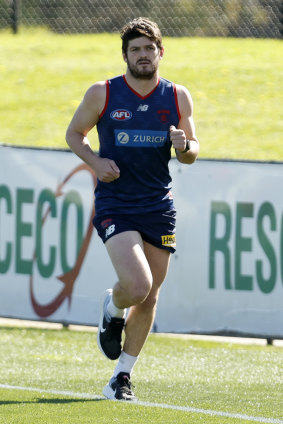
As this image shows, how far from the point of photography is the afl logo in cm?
584

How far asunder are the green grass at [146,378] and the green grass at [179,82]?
5.35 metres

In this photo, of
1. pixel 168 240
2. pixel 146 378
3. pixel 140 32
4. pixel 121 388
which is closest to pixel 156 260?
pixel 168 240

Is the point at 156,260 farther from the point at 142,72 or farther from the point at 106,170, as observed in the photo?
the point at 142,72

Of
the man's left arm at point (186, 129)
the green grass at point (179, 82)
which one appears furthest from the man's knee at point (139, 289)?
the green grass at point (179, 82)

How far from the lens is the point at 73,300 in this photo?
9.31 m

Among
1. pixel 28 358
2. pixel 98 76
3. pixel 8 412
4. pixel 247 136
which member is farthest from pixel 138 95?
pixel 98 76

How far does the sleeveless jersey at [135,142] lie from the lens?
584cm

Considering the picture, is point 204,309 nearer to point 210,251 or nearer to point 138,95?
point 210,251

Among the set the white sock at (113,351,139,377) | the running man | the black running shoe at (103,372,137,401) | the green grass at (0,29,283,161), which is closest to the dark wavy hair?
the running man

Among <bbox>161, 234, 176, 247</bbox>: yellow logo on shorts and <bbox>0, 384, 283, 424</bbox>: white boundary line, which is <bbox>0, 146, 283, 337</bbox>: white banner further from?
<bbox>161, 234, 176, 247</bbox>: yellow logo on shorts

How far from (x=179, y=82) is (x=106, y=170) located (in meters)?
A: 11.1

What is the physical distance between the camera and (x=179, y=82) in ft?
54.4

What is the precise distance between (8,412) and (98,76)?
1216 centimetres

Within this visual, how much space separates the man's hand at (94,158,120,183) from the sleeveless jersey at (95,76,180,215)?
0.11 metres
